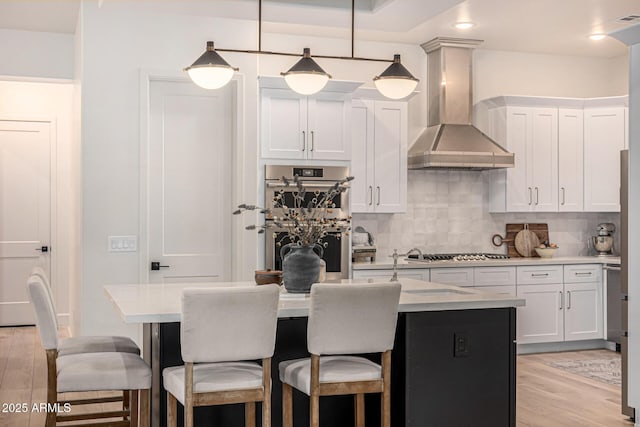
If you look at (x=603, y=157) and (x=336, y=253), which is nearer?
(x=336, y=253)

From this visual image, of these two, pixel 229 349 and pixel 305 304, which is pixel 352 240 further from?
pixel 229 349

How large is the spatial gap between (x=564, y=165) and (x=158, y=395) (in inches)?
193

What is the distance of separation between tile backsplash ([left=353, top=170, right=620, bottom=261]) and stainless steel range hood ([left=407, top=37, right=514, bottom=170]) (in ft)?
0.97

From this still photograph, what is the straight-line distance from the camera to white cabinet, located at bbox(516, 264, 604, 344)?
677cm

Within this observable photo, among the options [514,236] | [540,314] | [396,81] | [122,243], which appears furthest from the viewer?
[514,236]

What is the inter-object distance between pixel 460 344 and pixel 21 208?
19.5 ft

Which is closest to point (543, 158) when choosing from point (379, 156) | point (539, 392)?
point (379, 156)

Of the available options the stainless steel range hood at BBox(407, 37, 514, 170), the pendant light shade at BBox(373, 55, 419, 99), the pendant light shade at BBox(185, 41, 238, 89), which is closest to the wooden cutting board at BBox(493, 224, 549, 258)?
the stainless steel range hood at BBox(407, 37, 514, 170)

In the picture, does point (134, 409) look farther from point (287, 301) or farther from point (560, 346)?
point (560, 346)

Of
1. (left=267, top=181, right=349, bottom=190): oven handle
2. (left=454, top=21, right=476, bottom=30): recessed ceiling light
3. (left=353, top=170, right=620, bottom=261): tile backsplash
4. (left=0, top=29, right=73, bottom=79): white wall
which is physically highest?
(left=454, top=21, right=476, bottom=30): recessed ceiling light

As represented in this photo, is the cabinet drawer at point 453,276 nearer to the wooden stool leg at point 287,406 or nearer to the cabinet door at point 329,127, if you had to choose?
the cabinet door at point 329,127

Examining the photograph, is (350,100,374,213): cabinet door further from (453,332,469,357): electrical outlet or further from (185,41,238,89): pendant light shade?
(453,332,469,357): electrical outlet

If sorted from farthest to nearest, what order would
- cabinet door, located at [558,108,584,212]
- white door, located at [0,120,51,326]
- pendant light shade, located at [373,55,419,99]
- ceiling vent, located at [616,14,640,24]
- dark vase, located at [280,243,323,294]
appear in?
white door, located at [0,120,51,326], cabinet door, located at [558,108,584,212], ceiling vent, located at [616,14,640,24], pendant light shade, located at [373,55,419,99], dark vase, located at [280,243,323,294]

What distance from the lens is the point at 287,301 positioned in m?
3.73
